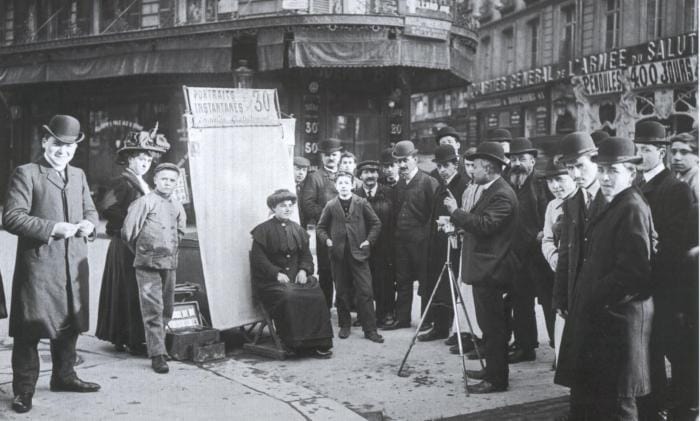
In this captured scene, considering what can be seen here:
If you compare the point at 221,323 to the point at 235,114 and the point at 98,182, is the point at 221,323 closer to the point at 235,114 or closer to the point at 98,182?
the point at 235,114

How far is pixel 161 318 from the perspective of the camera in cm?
632

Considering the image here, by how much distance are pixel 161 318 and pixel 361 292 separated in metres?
2.14

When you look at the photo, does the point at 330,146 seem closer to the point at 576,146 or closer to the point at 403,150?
the point at 403,150

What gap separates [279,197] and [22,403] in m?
2.96

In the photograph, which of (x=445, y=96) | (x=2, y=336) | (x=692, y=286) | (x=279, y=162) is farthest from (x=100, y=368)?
(x=445, y=96)

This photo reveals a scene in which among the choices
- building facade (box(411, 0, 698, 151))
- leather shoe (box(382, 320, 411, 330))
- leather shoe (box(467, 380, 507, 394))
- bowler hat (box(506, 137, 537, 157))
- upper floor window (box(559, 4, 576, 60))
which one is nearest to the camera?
leather shoe (box(467, 380, 507, 394))

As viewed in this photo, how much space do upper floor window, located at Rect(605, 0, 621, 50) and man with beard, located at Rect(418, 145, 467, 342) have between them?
1854 centimetres

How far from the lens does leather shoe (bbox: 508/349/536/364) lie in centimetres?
673

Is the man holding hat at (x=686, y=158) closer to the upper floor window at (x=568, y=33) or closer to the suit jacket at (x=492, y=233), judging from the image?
the suit jacket at (x=492, y=233)

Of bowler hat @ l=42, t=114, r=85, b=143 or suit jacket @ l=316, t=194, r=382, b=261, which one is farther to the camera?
suit jacket @ l=316, t=194, r=382, b=261

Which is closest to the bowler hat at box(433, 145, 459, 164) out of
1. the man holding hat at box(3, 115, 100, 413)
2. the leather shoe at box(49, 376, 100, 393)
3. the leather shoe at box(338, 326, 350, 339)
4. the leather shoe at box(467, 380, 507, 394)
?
the leather shoe at box(338, 326, 350, 339)

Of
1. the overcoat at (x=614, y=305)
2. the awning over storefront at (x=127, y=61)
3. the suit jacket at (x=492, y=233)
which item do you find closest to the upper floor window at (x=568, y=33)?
the awning over storefront at (x=127, y=61)

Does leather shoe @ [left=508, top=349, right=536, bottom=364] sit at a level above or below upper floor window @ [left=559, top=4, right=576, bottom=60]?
below

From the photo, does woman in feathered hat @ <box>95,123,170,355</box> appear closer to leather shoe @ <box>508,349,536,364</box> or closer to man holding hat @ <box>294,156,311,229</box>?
man holding hat @ <box>294,156,311,229</box>
